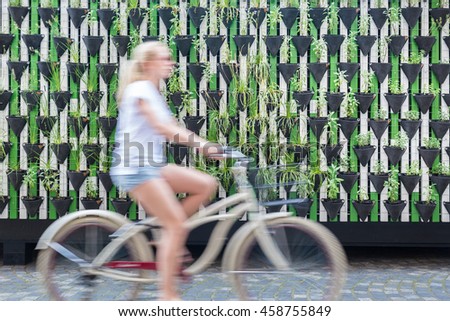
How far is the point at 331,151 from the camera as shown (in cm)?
748

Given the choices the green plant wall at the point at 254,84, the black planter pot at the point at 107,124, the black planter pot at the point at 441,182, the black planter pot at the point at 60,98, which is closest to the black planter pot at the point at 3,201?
the green plant wall at the point at 254,84

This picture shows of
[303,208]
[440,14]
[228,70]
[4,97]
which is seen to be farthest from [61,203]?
[440,14]

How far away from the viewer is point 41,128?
24.7 ft

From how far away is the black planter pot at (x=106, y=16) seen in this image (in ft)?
24.5

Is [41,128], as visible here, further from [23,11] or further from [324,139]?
[324,139]

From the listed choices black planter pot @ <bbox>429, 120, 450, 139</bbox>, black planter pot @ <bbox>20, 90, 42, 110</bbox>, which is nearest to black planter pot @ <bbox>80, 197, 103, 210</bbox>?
black planter pot @ <bbox>20, 90, 42, 110</bbox>

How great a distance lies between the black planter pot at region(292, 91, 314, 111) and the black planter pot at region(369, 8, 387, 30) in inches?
38.2

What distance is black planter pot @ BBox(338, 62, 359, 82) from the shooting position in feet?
24.6

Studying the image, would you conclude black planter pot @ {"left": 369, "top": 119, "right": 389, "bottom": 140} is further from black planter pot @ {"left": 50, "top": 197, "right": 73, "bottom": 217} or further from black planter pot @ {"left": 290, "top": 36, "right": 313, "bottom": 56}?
black planter pot @ {"left": 50, "top": 197, "right": 73, "bottom": 217}

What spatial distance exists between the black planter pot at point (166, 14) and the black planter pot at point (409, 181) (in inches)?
109

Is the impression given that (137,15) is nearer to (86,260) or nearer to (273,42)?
(273,42)

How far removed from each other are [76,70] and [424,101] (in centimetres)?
347

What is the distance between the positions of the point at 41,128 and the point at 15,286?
67.8 inches

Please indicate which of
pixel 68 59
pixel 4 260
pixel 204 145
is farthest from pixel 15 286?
pixel 204 145
